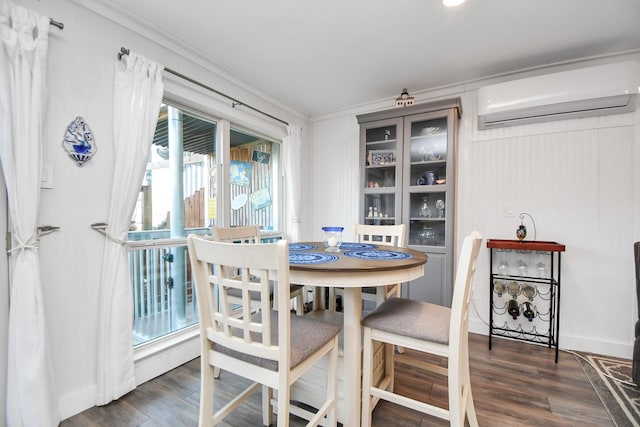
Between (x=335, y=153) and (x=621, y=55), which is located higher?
(x=621, y=55)

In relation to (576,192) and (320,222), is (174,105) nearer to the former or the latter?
(320,222)

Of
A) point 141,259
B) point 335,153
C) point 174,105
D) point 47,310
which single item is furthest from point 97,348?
point 335,153

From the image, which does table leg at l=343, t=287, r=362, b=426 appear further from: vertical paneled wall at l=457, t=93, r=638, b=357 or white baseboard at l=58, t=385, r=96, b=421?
vertical paneled wall at l=457, t=93, r=638, b=357

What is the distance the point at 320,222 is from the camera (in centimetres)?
368

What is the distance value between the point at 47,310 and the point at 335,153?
298 centimetres

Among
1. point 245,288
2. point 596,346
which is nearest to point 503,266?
point 596,346

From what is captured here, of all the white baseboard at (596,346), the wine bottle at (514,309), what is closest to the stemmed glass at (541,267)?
the wine bottle at (514,309)

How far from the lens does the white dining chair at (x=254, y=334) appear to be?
98 centimetres

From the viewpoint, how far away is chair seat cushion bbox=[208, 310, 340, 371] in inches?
42.6

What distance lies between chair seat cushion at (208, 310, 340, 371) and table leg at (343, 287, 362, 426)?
0.10 m

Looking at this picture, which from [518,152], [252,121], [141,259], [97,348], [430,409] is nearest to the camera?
[430,409]

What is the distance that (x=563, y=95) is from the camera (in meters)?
2.19

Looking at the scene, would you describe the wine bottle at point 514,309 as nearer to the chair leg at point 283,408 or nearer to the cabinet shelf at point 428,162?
the cabinet shelf at point 428,162

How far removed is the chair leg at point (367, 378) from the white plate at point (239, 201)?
77.8 inches
